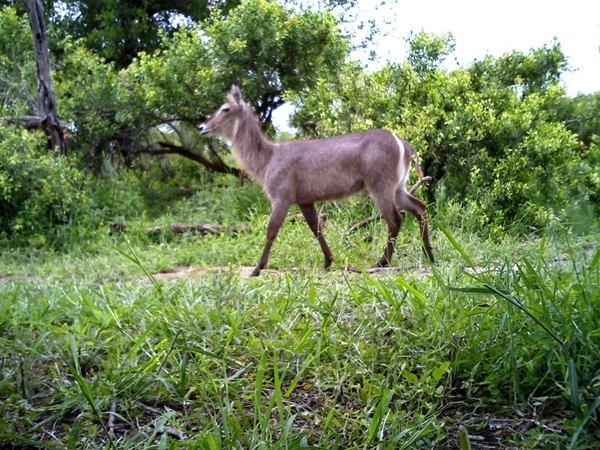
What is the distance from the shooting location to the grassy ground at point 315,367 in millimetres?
2006

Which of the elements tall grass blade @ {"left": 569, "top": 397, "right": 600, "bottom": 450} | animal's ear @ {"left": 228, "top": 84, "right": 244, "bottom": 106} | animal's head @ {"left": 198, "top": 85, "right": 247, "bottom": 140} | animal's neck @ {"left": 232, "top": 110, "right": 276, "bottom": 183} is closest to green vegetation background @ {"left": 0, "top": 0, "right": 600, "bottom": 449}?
tall grass blade @ {"left": 569, "top": 397, "right": 600, "bottom": 450}

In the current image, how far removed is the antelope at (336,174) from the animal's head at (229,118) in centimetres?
52

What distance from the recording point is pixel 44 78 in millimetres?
8141

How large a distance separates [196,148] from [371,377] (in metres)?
9.38

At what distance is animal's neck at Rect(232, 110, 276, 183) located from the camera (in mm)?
6035

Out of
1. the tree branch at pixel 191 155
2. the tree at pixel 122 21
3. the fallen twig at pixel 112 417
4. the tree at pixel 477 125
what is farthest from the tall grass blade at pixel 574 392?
the tree at pixel 122 21

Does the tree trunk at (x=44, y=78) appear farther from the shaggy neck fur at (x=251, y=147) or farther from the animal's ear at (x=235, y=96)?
the shaggy neck fur at (x=251, y=147)

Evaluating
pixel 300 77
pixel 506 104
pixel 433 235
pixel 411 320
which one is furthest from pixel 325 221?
pixel 411 320

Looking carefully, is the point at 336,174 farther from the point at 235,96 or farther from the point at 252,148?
the point at 235,96

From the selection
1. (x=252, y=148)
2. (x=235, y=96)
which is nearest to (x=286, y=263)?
(x=252, y=148)

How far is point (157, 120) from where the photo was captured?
393 inches

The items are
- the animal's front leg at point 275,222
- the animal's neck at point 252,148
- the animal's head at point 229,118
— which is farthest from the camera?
the animal's head at point 229,118

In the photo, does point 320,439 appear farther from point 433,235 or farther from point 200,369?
point 433,235

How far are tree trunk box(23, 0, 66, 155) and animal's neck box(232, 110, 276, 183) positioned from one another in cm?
311
